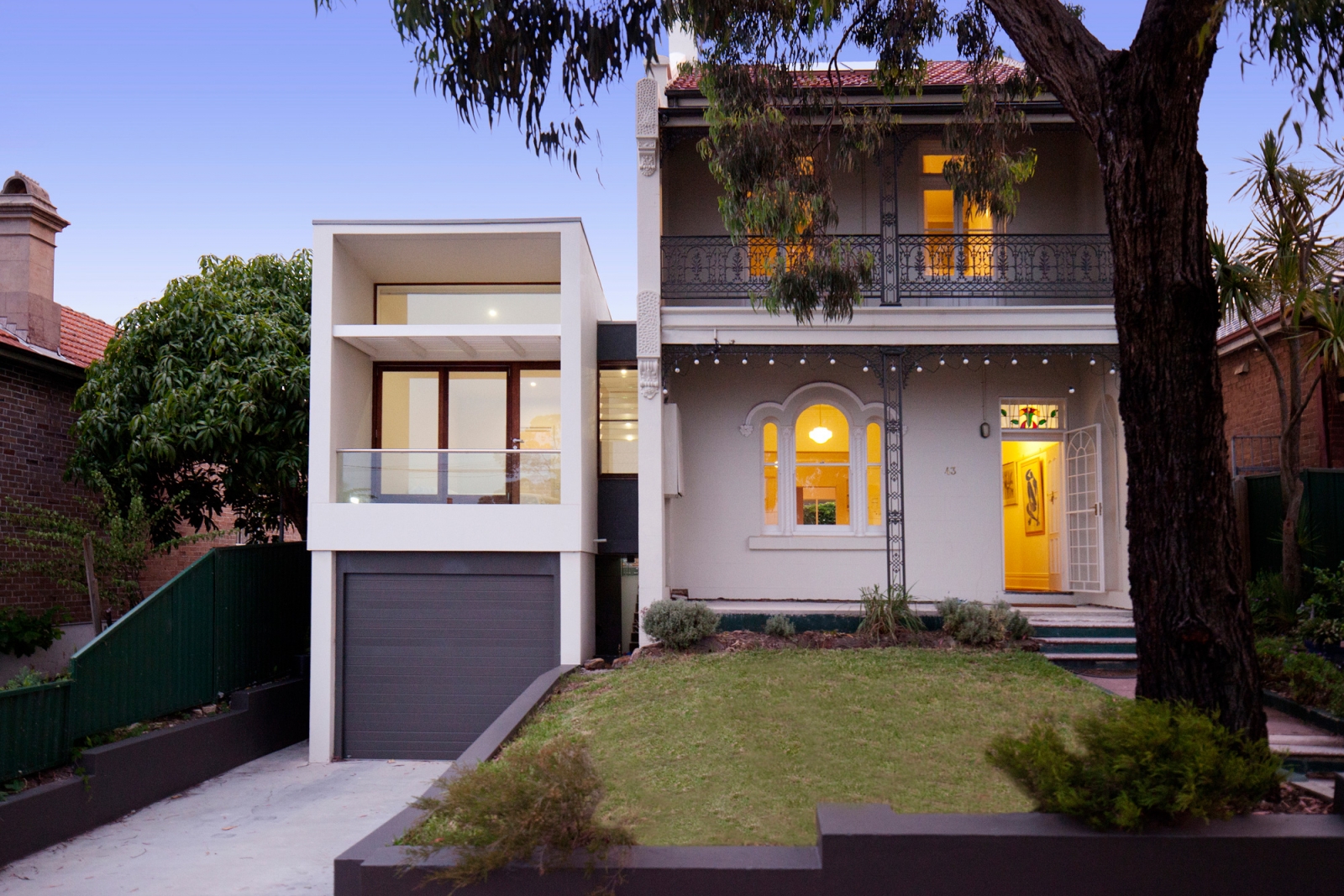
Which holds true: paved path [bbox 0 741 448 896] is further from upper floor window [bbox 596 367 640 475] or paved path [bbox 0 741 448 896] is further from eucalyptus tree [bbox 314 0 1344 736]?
eucalyptus tree [bbox 314 0 1344 736]

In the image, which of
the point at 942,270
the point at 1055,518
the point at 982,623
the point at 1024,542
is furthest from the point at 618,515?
the point at 1024,542

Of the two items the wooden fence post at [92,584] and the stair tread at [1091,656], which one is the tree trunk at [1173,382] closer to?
the stair tread at [1091,656]

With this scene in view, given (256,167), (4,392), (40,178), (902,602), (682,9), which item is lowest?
(902,602)

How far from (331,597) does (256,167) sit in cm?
1046

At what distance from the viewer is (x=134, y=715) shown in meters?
10.2

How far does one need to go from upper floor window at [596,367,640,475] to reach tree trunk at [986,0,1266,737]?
8.42m

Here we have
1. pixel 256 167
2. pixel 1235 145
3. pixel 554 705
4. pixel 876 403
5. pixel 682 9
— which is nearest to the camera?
pixel 682 9

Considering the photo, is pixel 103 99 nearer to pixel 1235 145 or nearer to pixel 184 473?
pixel 184 473

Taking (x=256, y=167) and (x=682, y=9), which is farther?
(x=256, y=167)

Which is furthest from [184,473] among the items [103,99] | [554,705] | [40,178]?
[554,705]

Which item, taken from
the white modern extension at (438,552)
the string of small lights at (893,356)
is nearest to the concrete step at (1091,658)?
the string of small lights at (893,356)

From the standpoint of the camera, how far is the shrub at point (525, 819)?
14.6 ft

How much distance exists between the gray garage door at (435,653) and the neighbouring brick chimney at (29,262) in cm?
610

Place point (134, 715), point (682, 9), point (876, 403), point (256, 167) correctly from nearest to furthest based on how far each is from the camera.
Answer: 1. point (682, 9)
2. point (134, 715)
3. point (876, 403)
4. point (256, 167)
